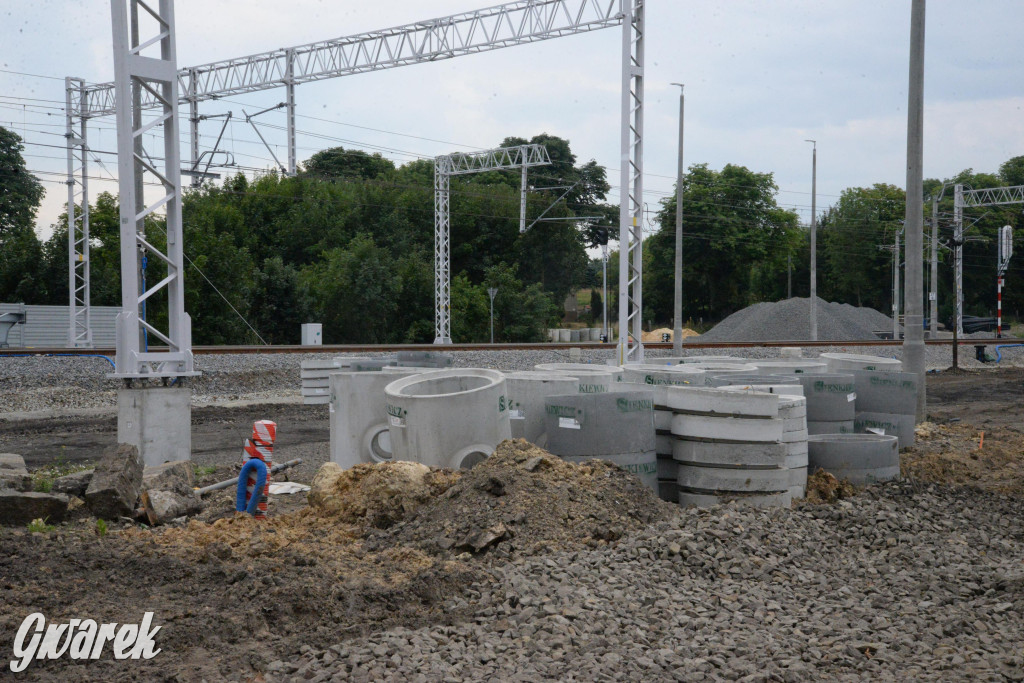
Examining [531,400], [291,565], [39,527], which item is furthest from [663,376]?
[39,527]

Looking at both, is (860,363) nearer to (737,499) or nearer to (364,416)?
(737,499)

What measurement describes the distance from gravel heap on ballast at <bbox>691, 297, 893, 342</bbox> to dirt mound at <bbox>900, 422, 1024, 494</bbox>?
39.6m

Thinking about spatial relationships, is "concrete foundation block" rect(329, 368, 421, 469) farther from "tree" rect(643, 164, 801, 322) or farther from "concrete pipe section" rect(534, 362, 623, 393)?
"tree" rect(643, 164, 801, 322)

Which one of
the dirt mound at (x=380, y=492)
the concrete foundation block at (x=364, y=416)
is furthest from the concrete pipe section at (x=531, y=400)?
the dirt mound at (x=380, y=492)

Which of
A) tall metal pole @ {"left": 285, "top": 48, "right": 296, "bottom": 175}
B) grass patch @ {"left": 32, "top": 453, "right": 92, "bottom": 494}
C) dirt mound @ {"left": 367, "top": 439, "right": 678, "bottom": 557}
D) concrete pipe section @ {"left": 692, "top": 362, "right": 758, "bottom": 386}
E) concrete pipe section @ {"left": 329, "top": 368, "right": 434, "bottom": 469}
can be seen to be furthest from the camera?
tall metal pole @ {"left": 285, "top": 48, "right": 296, "bottom": 175}

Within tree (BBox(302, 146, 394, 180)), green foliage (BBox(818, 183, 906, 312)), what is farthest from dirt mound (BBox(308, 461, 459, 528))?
green foliage (BBox(818, 183, 906, 312))

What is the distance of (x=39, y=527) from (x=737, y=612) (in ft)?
17.3

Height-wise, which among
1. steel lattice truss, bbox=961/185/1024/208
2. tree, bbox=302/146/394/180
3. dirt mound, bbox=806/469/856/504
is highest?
tree, bbox=302/146/394/180

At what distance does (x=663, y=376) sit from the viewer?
10.5 meters

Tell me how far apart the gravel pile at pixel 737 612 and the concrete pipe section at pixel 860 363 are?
20.5 feet

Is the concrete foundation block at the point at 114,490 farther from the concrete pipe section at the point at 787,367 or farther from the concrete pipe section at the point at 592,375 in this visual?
the concrete pipe section at the point at 787,367

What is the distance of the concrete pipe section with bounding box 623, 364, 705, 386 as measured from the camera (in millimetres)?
10258

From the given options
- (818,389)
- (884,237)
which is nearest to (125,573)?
(818,389)

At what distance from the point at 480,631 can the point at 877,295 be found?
84984mm
